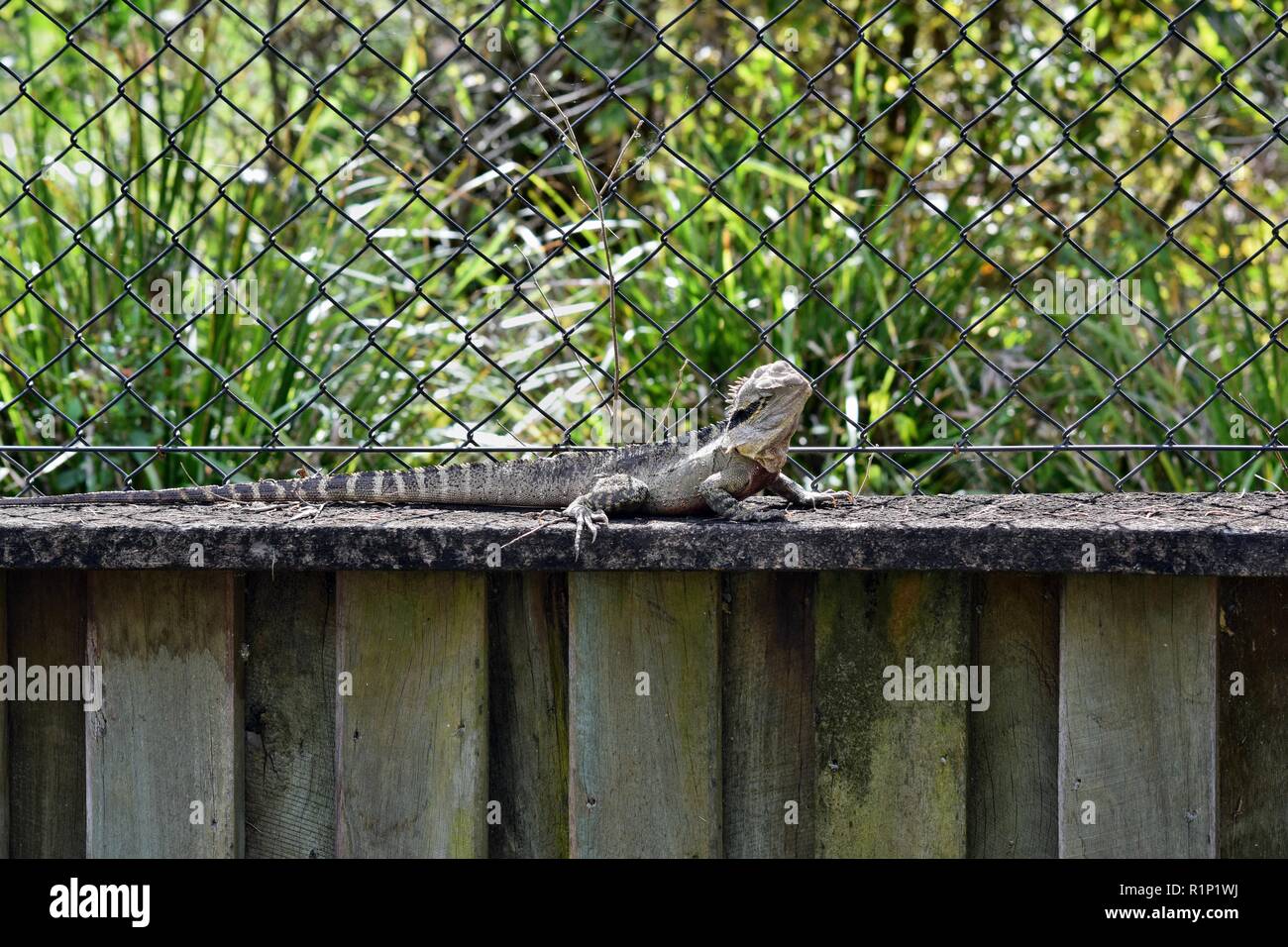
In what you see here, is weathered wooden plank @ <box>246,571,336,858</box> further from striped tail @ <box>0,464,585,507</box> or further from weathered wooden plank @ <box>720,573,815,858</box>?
weathered wooden plank @ <box>720,573,815,858</box>

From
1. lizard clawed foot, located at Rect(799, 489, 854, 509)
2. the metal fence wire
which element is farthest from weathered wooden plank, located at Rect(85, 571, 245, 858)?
the metal fence wire

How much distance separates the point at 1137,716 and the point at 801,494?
33.8 inches

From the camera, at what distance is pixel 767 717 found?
268 cm

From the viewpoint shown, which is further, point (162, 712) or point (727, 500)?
point (727, 500)

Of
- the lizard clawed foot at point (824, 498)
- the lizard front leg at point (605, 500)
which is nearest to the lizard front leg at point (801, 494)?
the lizard clawed foot at point (824, 498)

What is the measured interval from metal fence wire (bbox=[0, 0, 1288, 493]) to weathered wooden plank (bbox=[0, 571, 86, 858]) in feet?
4.17

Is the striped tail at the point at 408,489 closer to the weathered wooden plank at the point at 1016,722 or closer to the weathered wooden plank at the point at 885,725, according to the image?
the weathered wooden plank at the point at 885,725

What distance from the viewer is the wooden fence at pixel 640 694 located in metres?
2.56

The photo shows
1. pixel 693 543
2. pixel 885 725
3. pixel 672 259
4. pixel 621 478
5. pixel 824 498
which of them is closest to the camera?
pixel 693 543

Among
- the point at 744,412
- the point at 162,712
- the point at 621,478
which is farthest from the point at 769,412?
the point at 162,712

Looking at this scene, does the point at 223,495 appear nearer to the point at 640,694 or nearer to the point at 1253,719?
the point at 640,694

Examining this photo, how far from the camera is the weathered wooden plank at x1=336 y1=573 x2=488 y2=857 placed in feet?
8.68
